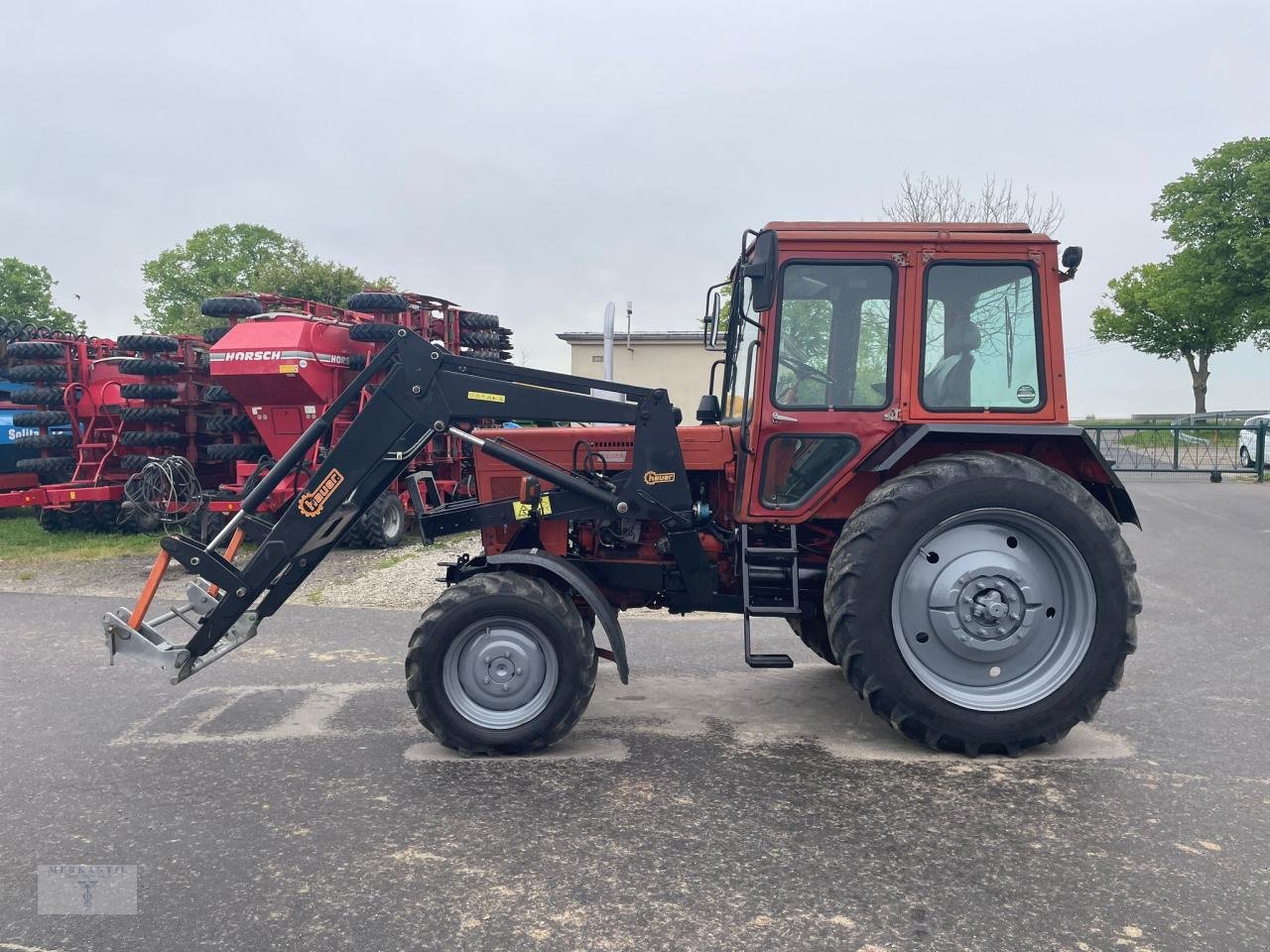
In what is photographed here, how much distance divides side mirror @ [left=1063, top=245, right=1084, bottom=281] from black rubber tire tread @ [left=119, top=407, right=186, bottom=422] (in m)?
11.3

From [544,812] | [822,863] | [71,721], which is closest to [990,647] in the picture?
[822,863]

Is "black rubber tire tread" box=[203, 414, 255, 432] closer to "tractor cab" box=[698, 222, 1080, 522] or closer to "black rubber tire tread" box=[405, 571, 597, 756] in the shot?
"black rubber tire tread" box=[405, 571, 597, 756]

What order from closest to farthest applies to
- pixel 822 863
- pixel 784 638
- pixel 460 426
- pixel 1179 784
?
pixel 822 863 → pixel 1179 784 → pixel 460 426 → pixel 784 638

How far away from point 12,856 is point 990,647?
13.8 feet

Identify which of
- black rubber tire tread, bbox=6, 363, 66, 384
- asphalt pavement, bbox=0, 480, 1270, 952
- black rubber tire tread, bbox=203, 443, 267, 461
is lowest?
asphalt pavement, bbox=0, 480, 1270, 952

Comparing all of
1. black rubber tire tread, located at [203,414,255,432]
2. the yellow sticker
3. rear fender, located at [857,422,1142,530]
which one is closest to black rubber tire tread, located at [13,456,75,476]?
black rubber tire tread, located at [203,414,255,432]

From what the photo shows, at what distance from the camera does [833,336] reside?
15.2 ft

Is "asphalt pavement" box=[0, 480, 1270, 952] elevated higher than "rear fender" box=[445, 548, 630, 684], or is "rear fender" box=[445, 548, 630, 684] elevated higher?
"rear fender" box=[445, 548, 630, 684]

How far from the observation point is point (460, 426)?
190 inches

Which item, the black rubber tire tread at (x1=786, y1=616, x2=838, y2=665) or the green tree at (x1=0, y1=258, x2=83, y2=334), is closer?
the black rubber tire tread at (x1=786, y1=616, x2=838, y2=665)

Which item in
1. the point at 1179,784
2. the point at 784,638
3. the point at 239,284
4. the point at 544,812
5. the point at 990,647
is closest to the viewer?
the point at 544,812

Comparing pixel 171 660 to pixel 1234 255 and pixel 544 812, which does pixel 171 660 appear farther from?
pixel 1234 255

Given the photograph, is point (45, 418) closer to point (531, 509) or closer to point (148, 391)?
point (148, 391)

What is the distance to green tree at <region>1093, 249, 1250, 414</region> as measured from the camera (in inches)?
1254
